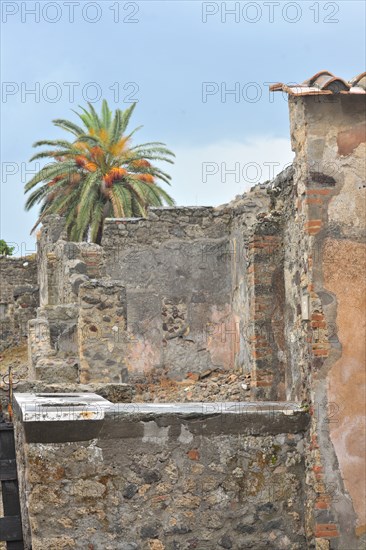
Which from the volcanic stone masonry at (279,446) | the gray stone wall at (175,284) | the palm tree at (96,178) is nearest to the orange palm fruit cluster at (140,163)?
the palm tree at (96,178)

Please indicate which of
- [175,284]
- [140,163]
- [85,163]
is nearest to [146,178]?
[140,163]

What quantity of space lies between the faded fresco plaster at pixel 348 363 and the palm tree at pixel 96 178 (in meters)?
19.3

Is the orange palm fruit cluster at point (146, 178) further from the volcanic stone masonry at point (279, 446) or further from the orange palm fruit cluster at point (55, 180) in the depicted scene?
the volcanic stone masonry at point (279, 446)

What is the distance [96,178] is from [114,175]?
0.59 m

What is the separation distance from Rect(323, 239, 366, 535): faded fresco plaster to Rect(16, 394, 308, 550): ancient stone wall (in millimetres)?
332

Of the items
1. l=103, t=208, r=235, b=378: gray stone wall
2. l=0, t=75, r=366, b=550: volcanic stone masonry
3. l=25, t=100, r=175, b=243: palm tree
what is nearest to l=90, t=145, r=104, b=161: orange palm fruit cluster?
l=25, t=100, r=175, b=243: palm tree

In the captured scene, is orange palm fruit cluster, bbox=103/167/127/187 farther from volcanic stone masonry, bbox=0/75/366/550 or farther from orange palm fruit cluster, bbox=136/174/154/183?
volcanic stone masonry, bbox=0/75/366/550

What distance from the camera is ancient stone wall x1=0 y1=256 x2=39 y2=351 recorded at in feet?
92.0

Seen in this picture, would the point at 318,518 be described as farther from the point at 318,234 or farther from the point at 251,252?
the point at 251,252

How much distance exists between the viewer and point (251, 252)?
9617mm

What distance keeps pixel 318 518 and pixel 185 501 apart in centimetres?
101

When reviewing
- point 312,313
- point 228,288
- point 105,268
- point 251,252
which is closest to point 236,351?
point 228,288

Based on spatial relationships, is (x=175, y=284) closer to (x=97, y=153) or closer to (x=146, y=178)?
(x=146, y=178)

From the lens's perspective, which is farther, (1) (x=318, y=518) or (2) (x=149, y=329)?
(2) (x=149, y=329)
